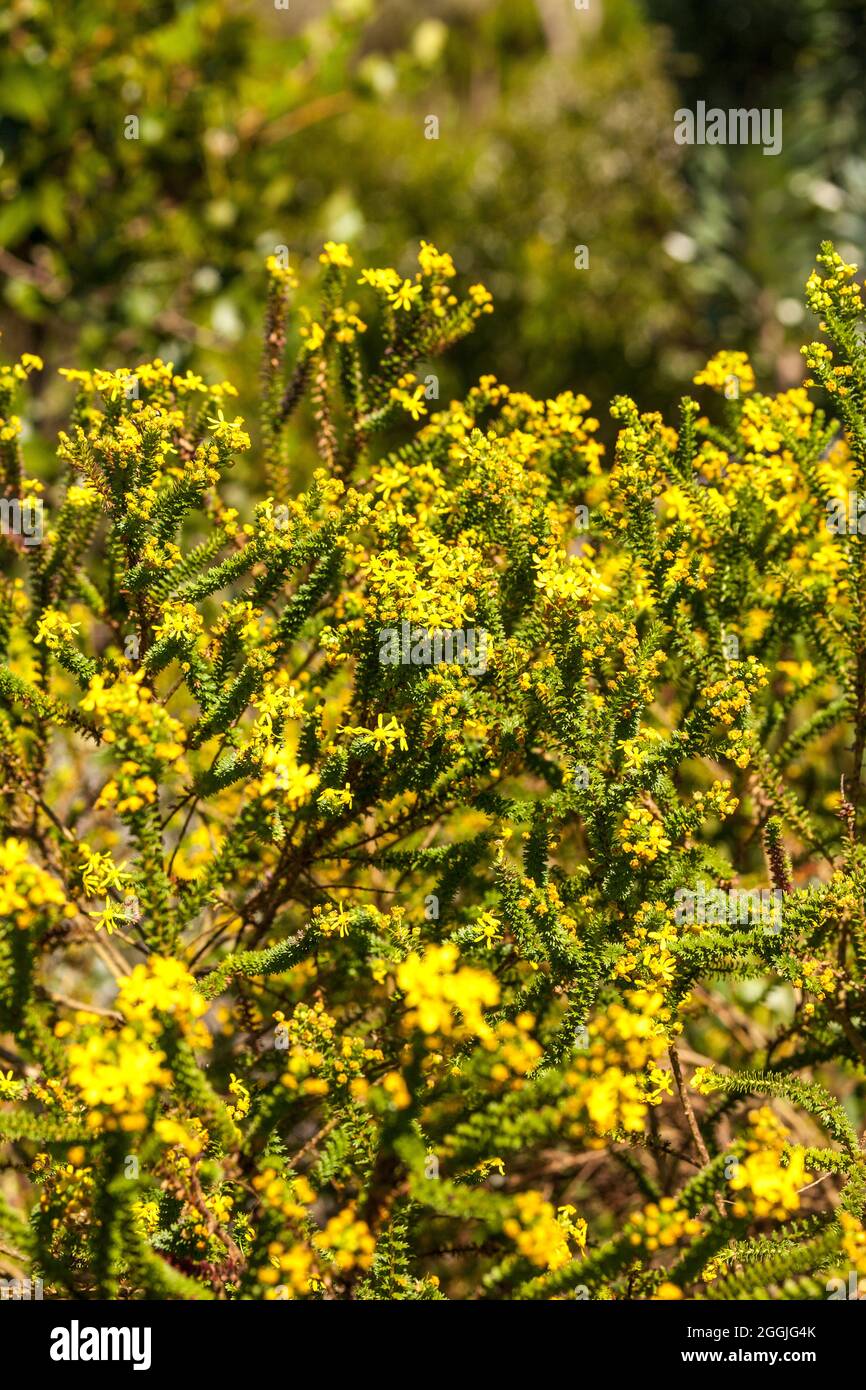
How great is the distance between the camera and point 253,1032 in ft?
11.4

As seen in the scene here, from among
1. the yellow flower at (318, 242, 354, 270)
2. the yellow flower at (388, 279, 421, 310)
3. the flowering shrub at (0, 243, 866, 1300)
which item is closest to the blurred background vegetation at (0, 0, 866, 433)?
the yellow flower at (318, 242, 354, 270)

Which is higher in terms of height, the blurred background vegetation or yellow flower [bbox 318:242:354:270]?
the blurred background vegetation

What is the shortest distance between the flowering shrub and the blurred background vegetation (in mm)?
3778

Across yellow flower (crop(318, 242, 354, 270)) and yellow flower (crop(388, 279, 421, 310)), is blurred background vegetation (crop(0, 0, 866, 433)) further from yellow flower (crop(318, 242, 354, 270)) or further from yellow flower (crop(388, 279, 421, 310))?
yellow flower (crop(388, 279, 421, 310))

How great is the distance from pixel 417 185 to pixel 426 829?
13.4 metres

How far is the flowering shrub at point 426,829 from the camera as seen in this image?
7.97ft

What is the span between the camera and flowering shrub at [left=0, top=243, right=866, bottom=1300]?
2428 millimetres

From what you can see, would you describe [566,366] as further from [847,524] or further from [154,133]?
[847,524]

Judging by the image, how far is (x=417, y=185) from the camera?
1468cm

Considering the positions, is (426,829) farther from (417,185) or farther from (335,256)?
(417,185)
